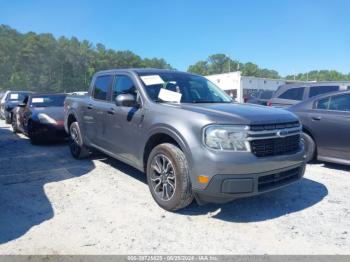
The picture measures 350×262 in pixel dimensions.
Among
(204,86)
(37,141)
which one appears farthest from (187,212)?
(37,141)

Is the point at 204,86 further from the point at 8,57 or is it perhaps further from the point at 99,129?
the point at 8,57

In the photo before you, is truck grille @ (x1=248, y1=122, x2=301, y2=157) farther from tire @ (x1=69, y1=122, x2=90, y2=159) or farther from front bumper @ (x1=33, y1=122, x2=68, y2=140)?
front bumper @ (x1=33, y1=122, x2=68, y2=140)

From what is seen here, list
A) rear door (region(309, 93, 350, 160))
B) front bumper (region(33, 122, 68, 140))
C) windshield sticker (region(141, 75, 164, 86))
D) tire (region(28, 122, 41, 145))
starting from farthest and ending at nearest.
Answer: tire (region(28, 122, 41, 145)) → front bumper (region(33, 122, 68, 140)) → rear door (region(309, 93, 350, 160)) → windshield sticker (region(141, 75, 164, 86))

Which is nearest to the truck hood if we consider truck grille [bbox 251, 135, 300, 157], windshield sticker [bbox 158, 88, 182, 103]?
truck grille [bbox 251, 135, 300, 157]

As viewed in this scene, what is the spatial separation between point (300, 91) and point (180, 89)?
5655mm

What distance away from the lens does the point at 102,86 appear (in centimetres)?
626

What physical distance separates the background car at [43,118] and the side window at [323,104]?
251 inches

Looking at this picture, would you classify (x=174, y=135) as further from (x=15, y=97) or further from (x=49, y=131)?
(x=15, y=97)

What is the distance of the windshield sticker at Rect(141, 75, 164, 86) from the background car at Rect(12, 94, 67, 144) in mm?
4675

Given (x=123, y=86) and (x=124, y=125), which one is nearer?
(x=124, y=125)

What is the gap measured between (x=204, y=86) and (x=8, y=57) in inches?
3496

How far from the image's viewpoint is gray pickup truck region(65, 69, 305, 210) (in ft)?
12.3

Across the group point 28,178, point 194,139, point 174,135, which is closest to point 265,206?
point 194,139

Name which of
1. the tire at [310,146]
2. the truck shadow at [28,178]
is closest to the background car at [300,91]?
the tire at [310,146]
